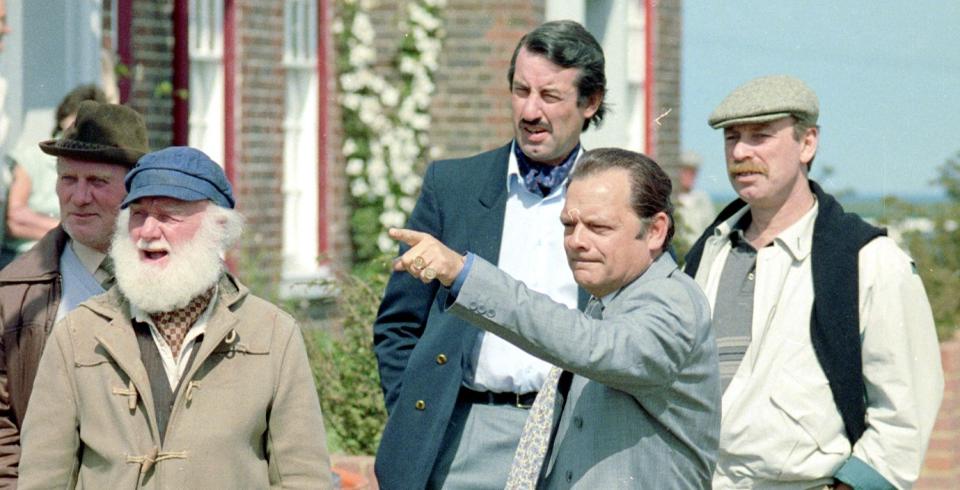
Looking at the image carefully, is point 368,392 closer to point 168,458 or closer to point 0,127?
point 0,127

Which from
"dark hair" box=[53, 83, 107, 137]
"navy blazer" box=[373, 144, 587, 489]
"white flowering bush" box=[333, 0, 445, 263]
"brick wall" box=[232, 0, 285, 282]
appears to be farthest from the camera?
"white flowering bush" box=[333, 0, 445, 263]

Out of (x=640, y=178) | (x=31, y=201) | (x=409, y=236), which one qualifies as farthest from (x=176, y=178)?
(x=31, y=201)

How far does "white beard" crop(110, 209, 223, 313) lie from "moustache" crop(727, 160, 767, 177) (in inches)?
57.9

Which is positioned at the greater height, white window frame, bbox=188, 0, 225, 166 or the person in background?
white window frame, bbox=188, 0, 225, 166

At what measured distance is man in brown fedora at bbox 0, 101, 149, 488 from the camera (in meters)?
4.58

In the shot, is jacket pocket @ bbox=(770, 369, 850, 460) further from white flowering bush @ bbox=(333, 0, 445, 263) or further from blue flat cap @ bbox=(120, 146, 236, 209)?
white flowering bush @ bbox=(333, 0, 445, 263)

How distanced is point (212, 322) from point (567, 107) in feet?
4.32

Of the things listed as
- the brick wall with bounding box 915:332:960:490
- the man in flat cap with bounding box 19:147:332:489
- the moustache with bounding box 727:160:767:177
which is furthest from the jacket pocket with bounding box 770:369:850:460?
the brick wall with bounding box 915:332:960:490

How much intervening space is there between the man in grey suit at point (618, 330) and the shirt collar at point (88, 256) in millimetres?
1395

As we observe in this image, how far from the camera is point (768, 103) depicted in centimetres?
484

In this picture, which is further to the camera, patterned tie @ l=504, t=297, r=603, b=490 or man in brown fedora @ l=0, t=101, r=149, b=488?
man in brown fedora @ l=0, t=101, r=149, b=488

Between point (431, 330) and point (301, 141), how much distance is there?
27.8ft

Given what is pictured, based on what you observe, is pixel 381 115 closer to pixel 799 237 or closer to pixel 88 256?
pixel 88 256

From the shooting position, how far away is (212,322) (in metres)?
4.28
